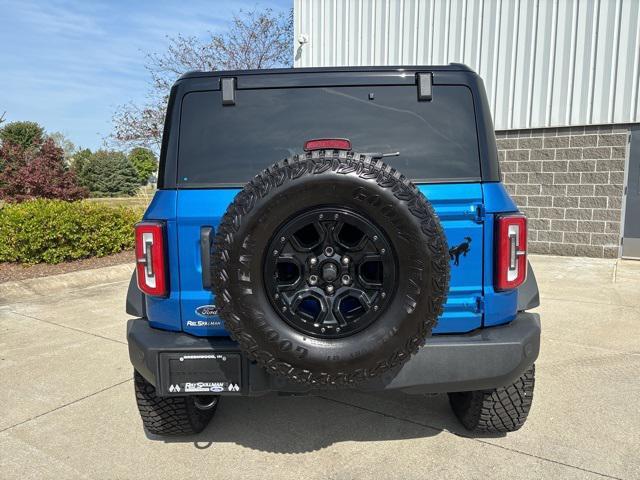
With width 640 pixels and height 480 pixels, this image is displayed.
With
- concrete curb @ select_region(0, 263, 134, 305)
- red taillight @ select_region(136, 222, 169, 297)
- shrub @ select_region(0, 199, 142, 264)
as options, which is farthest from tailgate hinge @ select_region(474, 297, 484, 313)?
shrub @ select_region(0, 199, 142, 264)

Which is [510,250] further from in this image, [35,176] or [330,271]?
[35,176]

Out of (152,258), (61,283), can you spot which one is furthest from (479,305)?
(61,283)

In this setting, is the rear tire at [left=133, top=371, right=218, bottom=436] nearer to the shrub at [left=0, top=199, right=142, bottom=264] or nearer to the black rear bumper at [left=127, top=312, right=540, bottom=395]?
the black rear bumper at [left=127, top=312, right=540, bottom=395]

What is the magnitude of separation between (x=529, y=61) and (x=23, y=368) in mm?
8910

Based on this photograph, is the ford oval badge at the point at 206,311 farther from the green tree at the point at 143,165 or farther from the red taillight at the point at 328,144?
the green tree at the point at 143,165

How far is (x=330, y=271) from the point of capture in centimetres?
200

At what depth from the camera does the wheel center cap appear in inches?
78.7

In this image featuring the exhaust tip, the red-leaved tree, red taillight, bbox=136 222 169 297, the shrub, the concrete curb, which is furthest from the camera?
the red-leaved tree

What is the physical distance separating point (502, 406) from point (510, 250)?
0.94 m

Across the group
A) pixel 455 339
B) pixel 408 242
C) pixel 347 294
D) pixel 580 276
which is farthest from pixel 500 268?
pixel 580 276

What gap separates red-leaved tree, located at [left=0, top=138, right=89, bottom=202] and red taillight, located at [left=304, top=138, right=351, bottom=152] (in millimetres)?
12768

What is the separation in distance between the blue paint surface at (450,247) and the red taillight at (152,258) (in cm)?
4

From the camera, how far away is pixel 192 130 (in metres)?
2.37

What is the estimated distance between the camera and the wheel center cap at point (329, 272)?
2.00 meters
